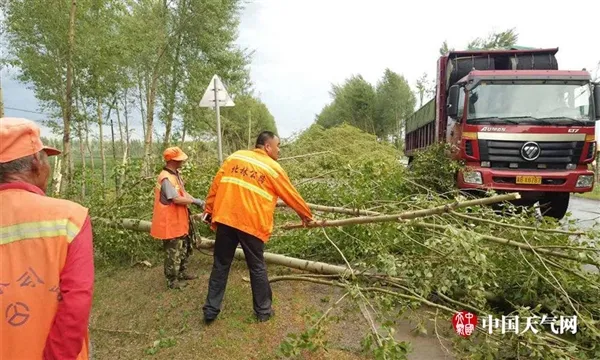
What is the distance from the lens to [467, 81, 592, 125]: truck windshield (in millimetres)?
6945

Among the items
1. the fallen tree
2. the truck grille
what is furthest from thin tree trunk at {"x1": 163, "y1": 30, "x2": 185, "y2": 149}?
the truck grille

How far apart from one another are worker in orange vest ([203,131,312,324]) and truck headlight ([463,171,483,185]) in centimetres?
415

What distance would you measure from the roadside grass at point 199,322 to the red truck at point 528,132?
3947mm

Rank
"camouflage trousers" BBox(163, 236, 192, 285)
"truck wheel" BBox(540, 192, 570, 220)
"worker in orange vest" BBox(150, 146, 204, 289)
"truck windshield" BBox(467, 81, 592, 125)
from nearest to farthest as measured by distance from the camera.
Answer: "worker in orange vest" BBox(150, 146, 204, 289) → "camouflage trousers" BBox(163, 236, 192, 285) → "truck windshield" BBox(467, 81, 592, 125) → "truck wheel" BBox(540, 192, 570, 220)

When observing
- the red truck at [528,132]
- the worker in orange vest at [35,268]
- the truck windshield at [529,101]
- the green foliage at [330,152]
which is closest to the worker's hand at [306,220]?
the green foliage at [330,152]

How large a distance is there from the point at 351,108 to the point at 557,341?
41.1 meters

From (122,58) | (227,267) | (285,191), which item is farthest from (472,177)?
(122,58)

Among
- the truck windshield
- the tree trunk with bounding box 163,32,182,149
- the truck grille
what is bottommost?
the truck grille

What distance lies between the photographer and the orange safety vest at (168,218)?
14.8 ft

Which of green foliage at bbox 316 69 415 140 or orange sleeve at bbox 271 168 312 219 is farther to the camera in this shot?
green foliage at bbox 316 69 415 140

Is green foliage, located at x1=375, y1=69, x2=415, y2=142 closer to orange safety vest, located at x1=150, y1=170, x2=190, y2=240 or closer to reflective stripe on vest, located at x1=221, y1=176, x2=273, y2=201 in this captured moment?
orange safety vest, located at x1=150, y1=170, x2=190, y2=240

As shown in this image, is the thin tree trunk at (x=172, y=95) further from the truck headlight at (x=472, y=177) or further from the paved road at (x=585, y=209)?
the paved road at (x=585, y=209)

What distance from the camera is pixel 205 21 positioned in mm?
15016

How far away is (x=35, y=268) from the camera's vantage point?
5.36 feet
